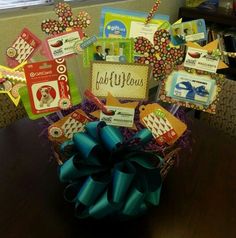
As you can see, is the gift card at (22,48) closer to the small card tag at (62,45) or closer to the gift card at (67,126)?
the small card tag at (62,45)

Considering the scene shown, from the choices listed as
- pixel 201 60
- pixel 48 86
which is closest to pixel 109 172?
pixel 48 86

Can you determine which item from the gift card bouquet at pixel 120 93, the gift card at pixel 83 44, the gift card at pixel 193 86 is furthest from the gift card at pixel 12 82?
the gift card at pixel 193 86

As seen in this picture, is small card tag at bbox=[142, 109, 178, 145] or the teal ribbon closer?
the teal ribbon

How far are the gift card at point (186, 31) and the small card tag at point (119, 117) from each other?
0.21 m

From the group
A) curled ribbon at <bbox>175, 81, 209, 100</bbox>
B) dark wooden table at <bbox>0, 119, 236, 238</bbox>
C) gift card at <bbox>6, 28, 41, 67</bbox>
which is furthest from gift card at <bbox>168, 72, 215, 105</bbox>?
gift card at <bbox>6, 28, 41, 67</bbox>

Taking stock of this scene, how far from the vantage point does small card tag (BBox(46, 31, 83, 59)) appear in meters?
0.71

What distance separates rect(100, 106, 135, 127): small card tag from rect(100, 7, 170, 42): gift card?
0.20m

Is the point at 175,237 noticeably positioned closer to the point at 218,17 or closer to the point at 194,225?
the point at 194,225

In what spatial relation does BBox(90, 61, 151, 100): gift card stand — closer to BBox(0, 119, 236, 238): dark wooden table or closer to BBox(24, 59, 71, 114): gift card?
BBox(24, 59, 71, 114): gift card

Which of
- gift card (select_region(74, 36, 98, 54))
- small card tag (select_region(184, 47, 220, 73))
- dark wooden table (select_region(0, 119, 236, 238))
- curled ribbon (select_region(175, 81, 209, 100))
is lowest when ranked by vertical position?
dark wooden table (select_region(0, 119, 236, 238))

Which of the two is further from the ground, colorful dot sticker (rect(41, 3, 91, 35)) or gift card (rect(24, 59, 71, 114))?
colorful dot sticker (rect(41, 3, 91, 35))

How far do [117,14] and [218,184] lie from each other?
1.63 feet

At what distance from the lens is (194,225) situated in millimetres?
678

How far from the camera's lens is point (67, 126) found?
2.30 feet
